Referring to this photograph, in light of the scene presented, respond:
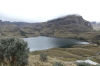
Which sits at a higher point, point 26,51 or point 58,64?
point 26,51

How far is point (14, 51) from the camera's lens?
41000 mm

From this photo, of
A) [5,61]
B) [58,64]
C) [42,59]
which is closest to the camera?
[5,61]

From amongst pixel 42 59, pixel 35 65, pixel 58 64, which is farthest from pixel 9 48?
pixel 42 59

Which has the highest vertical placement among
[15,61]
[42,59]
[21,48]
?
[21,48]

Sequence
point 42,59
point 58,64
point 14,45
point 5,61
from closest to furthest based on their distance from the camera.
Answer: point 14,45 → point 5,61 → point 58,64 → point 42,59

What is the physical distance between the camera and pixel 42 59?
65062mm

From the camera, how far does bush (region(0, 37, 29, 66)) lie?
40.9m

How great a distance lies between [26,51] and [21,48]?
1.88 m

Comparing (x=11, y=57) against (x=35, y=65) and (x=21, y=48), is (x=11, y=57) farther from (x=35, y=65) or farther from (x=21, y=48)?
(x=35, y=65)

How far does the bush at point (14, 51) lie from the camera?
40875 millimetres

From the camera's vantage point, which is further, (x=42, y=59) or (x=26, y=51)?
(x=42, y=59)

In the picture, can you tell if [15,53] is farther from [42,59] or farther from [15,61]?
[42,59]

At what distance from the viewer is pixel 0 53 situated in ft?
139

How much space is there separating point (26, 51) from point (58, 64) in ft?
36.6
